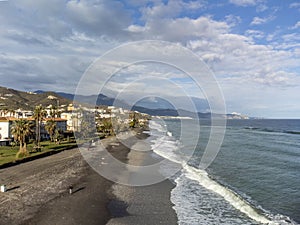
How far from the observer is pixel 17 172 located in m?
30.0

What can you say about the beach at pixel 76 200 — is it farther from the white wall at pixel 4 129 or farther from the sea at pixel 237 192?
the white wall at pixel 4 129

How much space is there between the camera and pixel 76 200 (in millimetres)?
21156

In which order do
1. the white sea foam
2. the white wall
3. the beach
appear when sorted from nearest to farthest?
the beach
the white sea foam
the white wall

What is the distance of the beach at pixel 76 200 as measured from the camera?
17.6 meters

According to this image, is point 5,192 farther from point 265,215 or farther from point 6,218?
point 265,215

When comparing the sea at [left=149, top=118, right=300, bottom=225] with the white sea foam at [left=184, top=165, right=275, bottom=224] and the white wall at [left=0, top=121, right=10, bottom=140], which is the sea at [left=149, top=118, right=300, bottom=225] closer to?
the white sea foam at [left=184, top=165, right=275, bottom=224]

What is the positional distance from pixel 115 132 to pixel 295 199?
7848 centimetres

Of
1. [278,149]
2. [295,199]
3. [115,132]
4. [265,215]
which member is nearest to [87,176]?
[265,215]

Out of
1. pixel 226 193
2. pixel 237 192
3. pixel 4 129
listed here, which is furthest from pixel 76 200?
pixel 4 129

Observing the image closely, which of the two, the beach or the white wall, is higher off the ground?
the white wall

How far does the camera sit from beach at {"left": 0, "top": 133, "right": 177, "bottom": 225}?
695 inches

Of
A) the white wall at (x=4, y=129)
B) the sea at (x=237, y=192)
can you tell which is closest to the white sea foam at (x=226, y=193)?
the sea at (x=237, y=192)

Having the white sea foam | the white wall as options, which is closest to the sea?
the white sea foam

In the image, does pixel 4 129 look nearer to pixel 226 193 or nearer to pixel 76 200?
pixel 76 200
